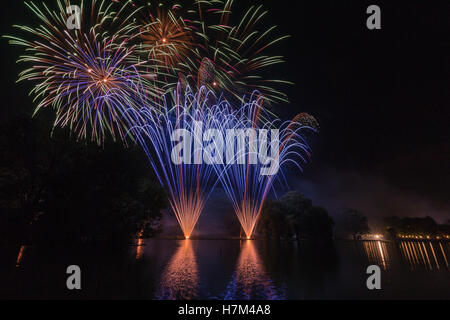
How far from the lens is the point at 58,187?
122ft

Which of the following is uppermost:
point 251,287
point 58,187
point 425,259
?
point 58,187

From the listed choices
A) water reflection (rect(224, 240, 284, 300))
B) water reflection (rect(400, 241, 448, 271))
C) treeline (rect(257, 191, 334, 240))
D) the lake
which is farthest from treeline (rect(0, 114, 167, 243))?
treeline (rect(257, 191, 334, 240))

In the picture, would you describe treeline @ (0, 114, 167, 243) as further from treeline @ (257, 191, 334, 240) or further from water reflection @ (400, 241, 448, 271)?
treeline @ (257, 191, 334, 240)

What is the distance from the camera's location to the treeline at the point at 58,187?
33.7m

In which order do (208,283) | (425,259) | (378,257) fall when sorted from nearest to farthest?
(208,283) < (425,259) < (378,257)

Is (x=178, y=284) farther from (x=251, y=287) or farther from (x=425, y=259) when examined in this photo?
(x=425, y=259)

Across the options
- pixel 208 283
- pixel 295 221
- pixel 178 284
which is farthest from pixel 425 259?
pixel 295 221

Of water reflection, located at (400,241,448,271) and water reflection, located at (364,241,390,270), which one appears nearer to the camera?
water reflection, located at (400,241,448,271)

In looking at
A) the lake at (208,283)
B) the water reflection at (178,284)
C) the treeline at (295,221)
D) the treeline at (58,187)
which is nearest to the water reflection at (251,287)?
the lake at (208,283)

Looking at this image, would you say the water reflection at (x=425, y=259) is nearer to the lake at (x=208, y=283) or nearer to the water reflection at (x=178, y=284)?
the lake at (x=208, y=283)

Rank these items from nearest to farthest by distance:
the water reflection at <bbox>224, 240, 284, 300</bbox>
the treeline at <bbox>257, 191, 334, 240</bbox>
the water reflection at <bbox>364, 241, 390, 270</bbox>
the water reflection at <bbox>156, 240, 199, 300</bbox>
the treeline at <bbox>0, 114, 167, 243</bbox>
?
the water reflection at <bbox>156, 240, 199, 300</bbox>, the water reflection at <bbox>224, 240, 284, 300</bbox>, the treeline at <bbox>0, 114, 167, 243</bbox>, the water reflection at <bbox>364, 241, 390, 270</bbox>, the treeline at <bbox>257, 191, 334, 240</bbox>

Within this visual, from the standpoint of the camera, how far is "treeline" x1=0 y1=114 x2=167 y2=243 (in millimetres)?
33688

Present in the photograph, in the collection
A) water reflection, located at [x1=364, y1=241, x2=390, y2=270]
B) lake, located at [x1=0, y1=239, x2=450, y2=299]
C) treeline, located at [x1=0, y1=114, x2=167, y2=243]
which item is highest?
treeline, located at [x1=0, y1=114, x2=167, y2=243]
